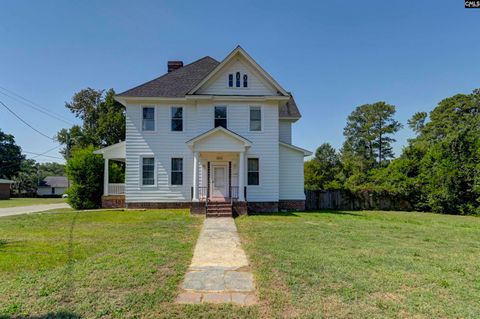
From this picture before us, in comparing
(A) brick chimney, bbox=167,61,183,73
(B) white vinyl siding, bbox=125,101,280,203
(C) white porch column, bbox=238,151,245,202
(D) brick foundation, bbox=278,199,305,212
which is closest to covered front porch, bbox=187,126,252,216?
(C) white porch column, bbox=238,151,245,202

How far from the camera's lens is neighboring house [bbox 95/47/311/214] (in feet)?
50.5

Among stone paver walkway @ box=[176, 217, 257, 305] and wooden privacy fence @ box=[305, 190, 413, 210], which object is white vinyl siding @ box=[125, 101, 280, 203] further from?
stone paver walkway @ box=[176, 217, 257, 305]

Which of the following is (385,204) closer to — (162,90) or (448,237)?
(448,237)

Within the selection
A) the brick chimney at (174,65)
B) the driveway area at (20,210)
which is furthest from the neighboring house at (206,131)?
the driveway area at (20,210)

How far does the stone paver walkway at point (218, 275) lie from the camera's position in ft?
12.9

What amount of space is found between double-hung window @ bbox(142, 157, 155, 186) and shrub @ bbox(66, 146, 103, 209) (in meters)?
4.23

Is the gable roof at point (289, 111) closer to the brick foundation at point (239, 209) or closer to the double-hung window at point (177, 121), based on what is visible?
the double-hung window at point (177, 121)

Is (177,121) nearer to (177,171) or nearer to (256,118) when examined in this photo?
(177,171)

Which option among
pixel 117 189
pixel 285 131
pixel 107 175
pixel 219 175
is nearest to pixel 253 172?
pixel 219 175

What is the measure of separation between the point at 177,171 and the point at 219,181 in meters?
2.45

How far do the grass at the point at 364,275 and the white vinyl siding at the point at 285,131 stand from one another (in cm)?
990

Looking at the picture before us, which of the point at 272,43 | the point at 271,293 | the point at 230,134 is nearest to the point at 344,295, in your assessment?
the point at 271,293

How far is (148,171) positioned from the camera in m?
15.8

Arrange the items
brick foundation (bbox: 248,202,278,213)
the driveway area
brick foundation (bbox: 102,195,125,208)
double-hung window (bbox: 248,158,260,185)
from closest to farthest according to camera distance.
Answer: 1. brick foundation (bbox: 248,202,278,213)
2. double-hung window (bbox: 248,158,260,185)
3. the driveway area
4. brick foundation (bbox: 102,195,125,208)
